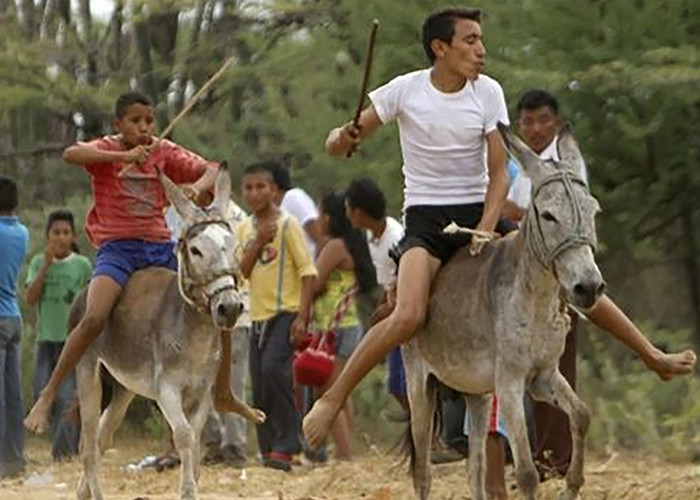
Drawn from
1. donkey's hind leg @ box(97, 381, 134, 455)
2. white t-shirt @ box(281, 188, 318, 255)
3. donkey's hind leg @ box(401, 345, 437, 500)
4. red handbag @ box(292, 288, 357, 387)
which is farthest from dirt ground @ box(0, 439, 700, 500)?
white t-shirt @ box(281, 188, 318, 255)

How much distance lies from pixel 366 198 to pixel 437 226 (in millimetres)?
3739

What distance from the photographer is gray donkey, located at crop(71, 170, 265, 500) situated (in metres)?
11.3

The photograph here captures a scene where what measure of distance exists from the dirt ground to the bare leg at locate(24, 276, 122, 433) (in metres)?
0.79

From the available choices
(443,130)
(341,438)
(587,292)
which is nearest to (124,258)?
(443,130)

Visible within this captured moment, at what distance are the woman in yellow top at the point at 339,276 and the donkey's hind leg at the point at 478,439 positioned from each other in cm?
415

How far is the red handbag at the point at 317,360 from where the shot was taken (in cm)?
1478

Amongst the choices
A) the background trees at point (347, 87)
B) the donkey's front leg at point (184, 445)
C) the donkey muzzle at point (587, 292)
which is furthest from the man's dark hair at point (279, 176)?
the donkey muzzle at point (587, 292)

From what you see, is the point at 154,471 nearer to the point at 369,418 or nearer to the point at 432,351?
the point at 369,418

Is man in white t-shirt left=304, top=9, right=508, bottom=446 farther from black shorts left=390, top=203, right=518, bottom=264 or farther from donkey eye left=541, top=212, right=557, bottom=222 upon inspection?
donkey eye left=541, top=212, right=557, bottom=222

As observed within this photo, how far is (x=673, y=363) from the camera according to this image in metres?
10.1

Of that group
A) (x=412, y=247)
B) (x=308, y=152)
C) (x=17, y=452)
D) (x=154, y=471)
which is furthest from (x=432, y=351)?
(x=308, y=152)

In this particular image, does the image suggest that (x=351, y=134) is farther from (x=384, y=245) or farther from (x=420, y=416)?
(x=384, y=245)

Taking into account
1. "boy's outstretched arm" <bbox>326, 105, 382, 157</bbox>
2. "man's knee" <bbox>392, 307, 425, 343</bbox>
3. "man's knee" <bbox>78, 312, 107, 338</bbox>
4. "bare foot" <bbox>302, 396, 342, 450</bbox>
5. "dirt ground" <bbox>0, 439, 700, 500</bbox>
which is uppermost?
"boy's outstretched arm" <bbox>326, 105, 382, 157</bbox>

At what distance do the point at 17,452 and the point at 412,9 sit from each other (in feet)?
15.9
